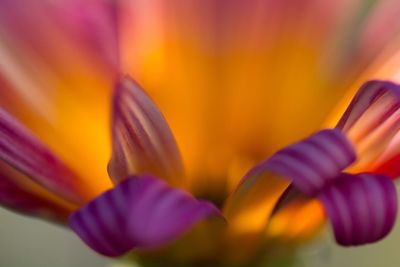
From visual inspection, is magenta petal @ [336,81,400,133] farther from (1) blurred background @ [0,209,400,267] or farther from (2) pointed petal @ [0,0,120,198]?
(1) blurred background @ [0,209,400,267]

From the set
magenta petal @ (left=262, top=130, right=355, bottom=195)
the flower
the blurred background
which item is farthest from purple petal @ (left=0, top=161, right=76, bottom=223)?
the blurred background

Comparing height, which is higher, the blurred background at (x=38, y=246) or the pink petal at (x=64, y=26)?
the pink petal at (x=64, y=26)

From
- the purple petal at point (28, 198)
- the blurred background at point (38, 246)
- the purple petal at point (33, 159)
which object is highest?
the purple petal at point (33, 159)

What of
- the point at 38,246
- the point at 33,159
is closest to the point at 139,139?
the point at 33,159

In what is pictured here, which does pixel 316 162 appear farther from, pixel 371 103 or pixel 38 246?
pixel 38 246

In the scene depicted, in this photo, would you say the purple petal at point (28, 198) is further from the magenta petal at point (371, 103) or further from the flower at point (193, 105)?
the magenta petal at point (371, 103)

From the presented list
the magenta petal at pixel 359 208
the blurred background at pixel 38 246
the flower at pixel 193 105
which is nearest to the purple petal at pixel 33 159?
the flower at pixel 193 105

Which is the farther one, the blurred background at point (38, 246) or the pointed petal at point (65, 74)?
the blurred background at point (38, 246)
